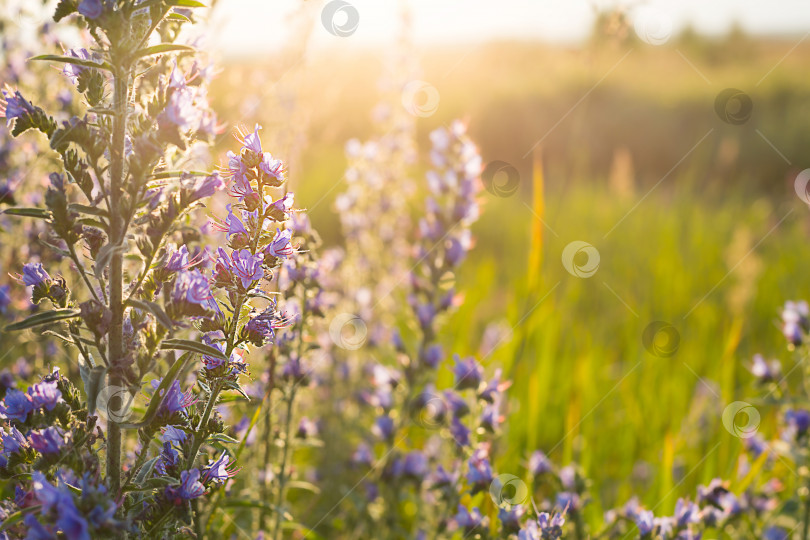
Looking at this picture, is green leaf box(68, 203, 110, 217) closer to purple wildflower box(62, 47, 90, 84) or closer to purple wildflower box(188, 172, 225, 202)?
purple wildflower box(188, 172, 225, 202)

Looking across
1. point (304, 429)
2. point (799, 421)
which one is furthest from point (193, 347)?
point (799, 421)

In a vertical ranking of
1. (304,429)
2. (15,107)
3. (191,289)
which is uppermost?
(15,107)

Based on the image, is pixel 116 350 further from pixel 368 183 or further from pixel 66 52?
pixel 368 183

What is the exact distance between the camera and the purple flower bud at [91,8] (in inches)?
46.3

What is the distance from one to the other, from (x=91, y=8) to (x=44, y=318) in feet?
1.94

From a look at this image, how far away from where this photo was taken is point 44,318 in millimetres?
1146

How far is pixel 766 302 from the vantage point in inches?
250

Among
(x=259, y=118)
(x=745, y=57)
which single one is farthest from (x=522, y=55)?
(x=259, y=118)

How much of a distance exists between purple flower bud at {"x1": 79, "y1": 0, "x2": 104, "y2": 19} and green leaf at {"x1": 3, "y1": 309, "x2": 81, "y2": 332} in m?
0.57

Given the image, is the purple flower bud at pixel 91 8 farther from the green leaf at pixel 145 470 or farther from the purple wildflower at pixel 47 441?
the green leaf at pixel 145 470

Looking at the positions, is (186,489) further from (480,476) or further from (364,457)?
(364,457)

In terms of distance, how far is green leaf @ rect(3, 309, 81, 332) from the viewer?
3.57 feet

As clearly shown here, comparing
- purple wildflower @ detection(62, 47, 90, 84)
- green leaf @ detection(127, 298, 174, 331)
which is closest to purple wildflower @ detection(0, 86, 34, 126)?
A: purple wildflower @ detection(62, 47, 90, 84)

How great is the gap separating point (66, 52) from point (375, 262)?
2873 millimetres
